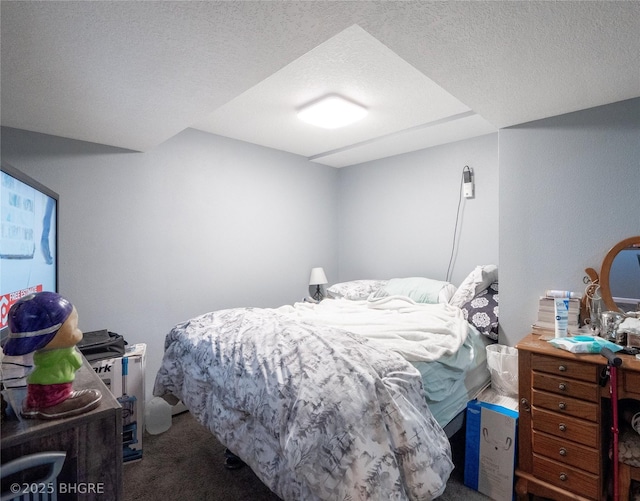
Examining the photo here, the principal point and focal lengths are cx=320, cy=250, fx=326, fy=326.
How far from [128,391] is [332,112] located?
2415mm

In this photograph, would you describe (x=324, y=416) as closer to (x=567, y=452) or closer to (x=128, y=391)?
(x=567, y=452)

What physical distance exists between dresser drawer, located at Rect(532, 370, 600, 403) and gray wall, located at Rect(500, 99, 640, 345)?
582 mm

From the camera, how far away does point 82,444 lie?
0.79 meters

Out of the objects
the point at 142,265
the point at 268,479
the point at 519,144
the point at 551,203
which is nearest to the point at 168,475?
the point at 268,479

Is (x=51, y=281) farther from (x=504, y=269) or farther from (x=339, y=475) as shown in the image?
(x=504, y=269)

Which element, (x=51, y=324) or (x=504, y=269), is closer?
(x=51, y=324)

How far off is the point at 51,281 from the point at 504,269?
2712mm

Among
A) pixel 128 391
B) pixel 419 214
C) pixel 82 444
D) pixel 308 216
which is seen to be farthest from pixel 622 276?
pixel 128 391

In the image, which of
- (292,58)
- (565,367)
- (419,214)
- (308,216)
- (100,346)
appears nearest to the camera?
(292,58)

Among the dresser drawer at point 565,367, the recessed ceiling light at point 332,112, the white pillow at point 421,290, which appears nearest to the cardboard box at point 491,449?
the dresser drawer at point 565,367

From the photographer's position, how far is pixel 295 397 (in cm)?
134

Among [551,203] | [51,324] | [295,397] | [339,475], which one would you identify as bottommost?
[339,475]

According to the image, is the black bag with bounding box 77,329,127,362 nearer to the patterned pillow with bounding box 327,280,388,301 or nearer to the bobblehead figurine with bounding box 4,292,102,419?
the bobblehead figurine with bounding box 4,292,102,419

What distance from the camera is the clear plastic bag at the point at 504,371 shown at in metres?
1.98
